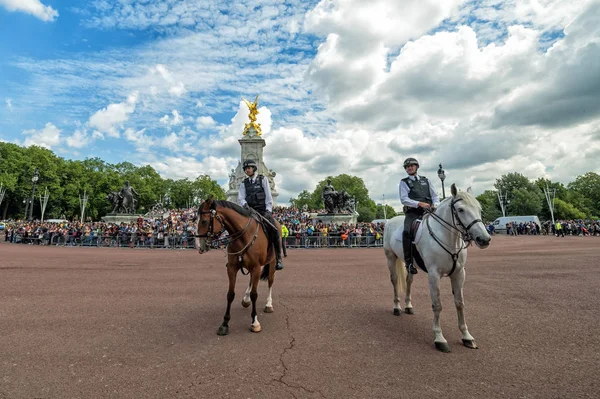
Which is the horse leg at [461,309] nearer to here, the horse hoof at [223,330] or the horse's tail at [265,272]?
the horse's tail at [265,272]

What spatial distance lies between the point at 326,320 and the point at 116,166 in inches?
3399

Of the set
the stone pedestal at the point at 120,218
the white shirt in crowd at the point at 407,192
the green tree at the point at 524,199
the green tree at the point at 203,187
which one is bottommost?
the white shirt in crowd at the point at 407,192

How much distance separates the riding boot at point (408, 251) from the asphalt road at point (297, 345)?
0.97m

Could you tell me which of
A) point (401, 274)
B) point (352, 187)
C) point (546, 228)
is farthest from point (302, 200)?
point (401, 274)

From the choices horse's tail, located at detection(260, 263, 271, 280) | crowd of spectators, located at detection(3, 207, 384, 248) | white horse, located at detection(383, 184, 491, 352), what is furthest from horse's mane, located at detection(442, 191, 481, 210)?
crowd of spectators, located at detection(3, 207, 384, 248)

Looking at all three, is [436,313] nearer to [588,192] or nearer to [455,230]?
[455,230]

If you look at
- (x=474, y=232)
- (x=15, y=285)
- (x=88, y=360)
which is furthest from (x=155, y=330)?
(x=15, y=285)

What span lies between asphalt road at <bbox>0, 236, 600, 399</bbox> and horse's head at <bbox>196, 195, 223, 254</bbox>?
1447 mm

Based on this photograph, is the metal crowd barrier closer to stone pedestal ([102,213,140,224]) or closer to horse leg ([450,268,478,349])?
stone pedestal ([102,213,140,224])

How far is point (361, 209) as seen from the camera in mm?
95438

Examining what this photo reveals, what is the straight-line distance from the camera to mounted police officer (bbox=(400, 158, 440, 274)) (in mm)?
5414

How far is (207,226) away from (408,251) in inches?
135

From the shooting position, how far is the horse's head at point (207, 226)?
484cm

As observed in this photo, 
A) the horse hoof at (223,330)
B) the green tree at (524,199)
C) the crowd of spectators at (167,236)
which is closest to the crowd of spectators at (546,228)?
the green tree at (524,199)
